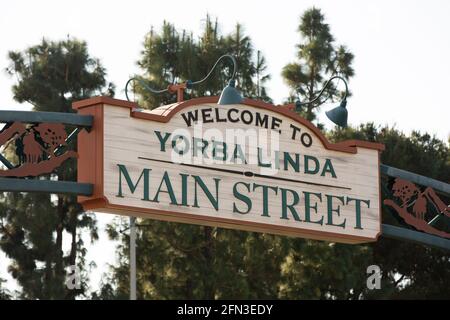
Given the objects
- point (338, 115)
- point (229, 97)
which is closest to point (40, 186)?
point (229, 97)

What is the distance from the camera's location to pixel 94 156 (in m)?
16.8

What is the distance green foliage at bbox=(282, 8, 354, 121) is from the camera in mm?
40875

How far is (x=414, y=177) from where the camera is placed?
2003 cm

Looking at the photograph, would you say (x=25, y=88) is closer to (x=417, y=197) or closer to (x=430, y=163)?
(x=430, y=163)

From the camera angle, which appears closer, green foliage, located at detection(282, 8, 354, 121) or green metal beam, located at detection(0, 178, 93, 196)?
green metal beam, located at detection(0, 178, 93, 196)

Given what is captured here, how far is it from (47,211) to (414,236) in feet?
66.8

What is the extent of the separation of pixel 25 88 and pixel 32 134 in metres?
23.5

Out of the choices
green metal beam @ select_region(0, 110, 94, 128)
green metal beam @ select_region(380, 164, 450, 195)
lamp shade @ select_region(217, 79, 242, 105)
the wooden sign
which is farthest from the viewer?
green metal beam @ select_region(380, 164, 450, 195)

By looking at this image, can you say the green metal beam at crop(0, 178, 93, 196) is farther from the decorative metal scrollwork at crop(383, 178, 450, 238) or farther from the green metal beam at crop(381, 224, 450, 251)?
the decorative metal scrollwork at crop(383, 178, 450, 238)

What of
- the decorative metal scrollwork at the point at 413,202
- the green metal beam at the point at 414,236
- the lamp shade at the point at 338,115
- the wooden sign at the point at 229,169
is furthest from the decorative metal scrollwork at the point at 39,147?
the decorative metal scrollwork at the point at 413,202

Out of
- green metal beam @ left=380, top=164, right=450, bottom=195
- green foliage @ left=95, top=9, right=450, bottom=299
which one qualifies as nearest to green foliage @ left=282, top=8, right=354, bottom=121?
green foliage @ left=95, top=9, right=450, bottom=299

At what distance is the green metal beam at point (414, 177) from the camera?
1973 centimetres

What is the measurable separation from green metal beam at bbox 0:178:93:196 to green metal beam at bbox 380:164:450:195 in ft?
15.3
